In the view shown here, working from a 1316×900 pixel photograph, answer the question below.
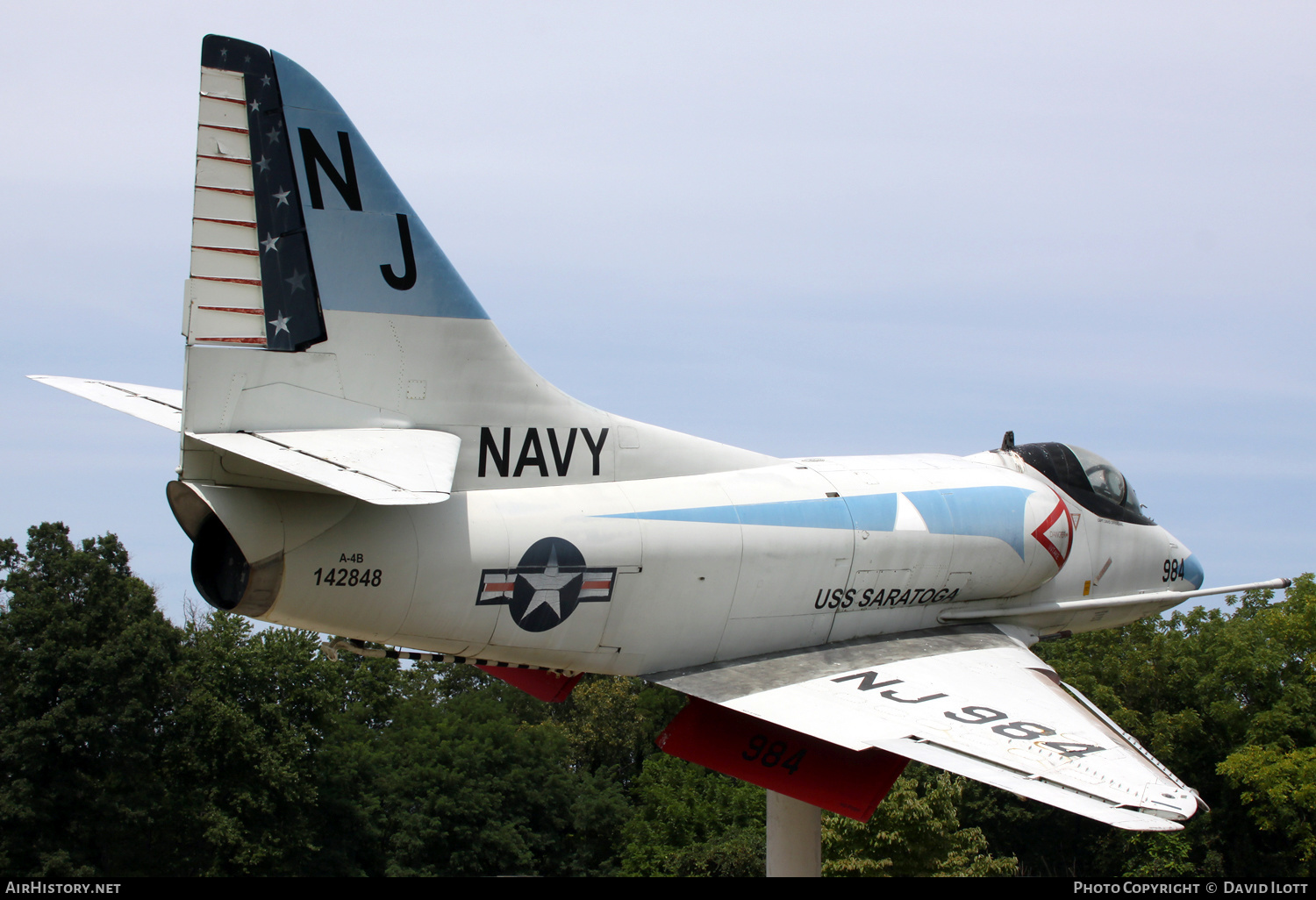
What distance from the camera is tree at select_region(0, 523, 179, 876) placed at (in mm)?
34031

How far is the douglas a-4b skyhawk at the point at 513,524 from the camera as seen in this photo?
7.92m

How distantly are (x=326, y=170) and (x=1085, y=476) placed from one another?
9696 mm

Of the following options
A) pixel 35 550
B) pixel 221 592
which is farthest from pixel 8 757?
pixel 221 592

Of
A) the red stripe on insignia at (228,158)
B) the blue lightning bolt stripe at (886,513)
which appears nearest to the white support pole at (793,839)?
the blue lightning bolt stripe at (886,513)

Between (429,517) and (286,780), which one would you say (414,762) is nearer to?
(286,780)

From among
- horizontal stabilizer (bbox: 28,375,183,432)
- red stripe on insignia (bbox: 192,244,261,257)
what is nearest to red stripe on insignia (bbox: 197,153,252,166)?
red stripe on insignia (bbox: 192,244,261,257)

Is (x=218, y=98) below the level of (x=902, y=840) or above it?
above

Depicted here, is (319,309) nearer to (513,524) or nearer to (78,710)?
(513,524)

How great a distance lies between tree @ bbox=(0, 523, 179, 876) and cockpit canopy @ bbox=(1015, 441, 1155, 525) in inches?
1264

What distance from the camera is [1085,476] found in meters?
13.4

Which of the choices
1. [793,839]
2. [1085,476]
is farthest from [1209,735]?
[793,839]

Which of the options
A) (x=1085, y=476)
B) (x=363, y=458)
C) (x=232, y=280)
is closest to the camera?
(x=363, y=458)

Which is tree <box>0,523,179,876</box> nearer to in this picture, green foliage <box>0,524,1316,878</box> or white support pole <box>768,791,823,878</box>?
green foliage <box>0,524,1316,878</box>

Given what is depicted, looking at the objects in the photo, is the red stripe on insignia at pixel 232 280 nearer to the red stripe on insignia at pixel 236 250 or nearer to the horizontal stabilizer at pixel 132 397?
the red stripe on insignia at pixel 236 250
